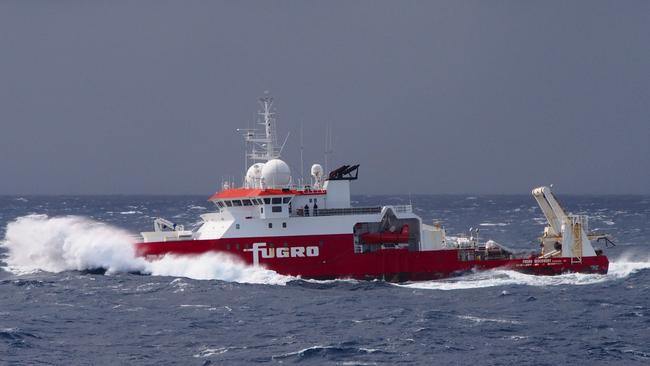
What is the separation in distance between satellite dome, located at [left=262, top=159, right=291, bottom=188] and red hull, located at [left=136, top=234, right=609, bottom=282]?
2.58 metres

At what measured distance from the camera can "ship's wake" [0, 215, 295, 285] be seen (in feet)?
129

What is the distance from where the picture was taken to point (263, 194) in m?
39.4

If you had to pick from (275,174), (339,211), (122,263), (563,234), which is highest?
(275,174)

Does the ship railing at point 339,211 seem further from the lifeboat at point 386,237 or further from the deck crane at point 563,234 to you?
the deck crane at point 563,234

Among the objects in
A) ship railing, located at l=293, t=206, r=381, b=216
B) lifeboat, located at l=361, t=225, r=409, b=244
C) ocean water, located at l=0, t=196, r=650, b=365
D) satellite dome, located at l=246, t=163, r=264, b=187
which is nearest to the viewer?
ocean water, located at l=0, t=196, r=650, b=365

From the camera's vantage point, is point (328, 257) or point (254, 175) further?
point (254, 175)

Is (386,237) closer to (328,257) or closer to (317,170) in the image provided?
(328,257)

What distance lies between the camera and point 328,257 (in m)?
39.9

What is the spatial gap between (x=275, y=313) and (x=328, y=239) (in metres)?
7.90

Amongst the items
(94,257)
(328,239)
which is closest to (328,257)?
(328,239)

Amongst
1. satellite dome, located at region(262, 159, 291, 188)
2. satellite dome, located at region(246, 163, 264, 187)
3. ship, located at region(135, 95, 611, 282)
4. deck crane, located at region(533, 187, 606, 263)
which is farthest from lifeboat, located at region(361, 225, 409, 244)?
deck crane, located at region(533, 187, 606, 263)

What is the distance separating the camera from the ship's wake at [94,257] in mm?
39469

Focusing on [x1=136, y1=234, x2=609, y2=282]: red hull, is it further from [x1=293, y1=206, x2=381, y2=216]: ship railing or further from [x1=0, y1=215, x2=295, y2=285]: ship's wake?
[x1=293, y1=206, x2=381, y2=216]: ship railing

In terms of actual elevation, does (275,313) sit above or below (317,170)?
below
